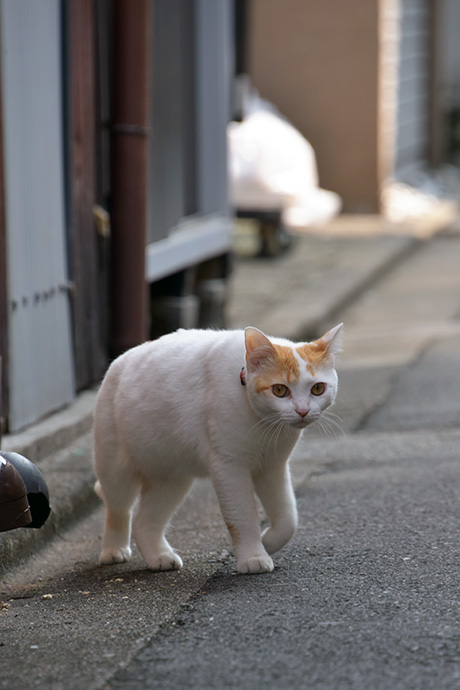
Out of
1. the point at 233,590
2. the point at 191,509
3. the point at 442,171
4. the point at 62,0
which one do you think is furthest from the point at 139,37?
the point at 442,171

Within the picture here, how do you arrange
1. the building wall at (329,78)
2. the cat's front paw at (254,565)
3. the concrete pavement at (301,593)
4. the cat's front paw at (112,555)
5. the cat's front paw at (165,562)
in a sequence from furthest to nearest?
1. the building wall at (329,78)
2. the cat's front paw at (112,555)
3. the cat's front paw at (165,562)
4. the cat's front paw at (254,565)
5. the concrete pavement at (301,593)

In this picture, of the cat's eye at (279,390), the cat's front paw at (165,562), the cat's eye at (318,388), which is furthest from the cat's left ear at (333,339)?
the cat's front paw at (165,562)

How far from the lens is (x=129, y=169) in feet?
20.9

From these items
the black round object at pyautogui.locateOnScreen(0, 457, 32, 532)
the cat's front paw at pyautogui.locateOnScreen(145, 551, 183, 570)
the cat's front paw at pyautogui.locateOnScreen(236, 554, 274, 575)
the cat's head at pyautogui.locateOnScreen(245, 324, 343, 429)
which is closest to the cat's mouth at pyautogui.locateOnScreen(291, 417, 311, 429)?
the cat's head at pyautogui.locateOnScreen(245, 324, 343, 429)

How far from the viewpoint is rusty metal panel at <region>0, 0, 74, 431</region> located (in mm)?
5305

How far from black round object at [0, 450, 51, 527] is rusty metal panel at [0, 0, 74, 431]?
1353mm

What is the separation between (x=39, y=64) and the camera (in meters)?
5.60

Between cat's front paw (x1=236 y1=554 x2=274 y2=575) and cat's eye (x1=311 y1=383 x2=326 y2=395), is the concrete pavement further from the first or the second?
cat's eye (x1=311 y1=383 x2=326 y2=395)

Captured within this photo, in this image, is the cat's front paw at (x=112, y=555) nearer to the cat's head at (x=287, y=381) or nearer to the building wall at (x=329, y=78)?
the cat's head at (x=287, y=381)

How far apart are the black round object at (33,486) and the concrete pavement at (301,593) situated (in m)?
0.26

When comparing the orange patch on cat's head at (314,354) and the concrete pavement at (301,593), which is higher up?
the orange patch on cat's head at (314,354)

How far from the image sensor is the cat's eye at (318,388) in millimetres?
3703

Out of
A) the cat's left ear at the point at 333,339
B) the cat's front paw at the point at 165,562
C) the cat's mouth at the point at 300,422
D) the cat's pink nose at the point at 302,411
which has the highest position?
the cat's left ear at the point at 333,339

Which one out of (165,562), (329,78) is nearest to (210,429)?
(165,562)
